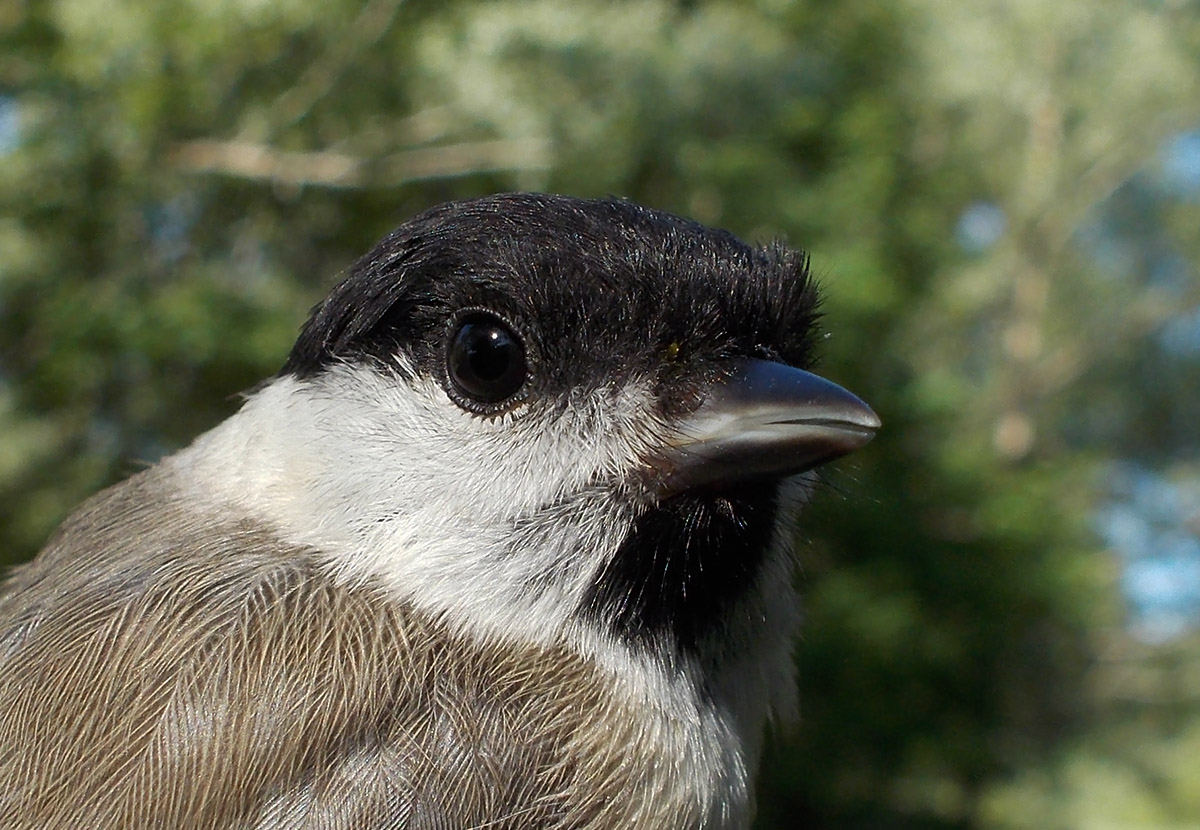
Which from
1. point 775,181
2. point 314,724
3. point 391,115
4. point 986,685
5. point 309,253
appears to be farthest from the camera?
point 986,685

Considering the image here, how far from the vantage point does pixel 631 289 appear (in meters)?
1.51

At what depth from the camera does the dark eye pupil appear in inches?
59.0

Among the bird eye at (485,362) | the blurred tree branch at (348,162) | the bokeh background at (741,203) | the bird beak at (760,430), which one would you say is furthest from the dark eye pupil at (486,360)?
the blurred tree branch at (348,162)

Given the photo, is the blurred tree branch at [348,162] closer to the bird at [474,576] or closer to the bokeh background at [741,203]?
the bokeh background at [741,203]

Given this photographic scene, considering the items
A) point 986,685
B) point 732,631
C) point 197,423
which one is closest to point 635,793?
point 732,631

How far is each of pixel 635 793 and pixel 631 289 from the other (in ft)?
2.39

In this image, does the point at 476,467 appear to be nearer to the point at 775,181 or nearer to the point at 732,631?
the point at 732,631

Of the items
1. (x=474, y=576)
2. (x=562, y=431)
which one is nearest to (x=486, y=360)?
(x=562, y=431)

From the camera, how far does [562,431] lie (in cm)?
151

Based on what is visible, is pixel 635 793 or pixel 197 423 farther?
pixel 197 423

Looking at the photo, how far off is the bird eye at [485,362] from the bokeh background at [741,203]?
2.51 m

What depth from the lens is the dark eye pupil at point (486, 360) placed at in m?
1.50

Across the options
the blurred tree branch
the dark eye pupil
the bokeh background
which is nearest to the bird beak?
the dark eye pupil

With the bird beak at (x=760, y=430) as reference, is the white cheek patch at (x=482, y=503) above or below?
below
